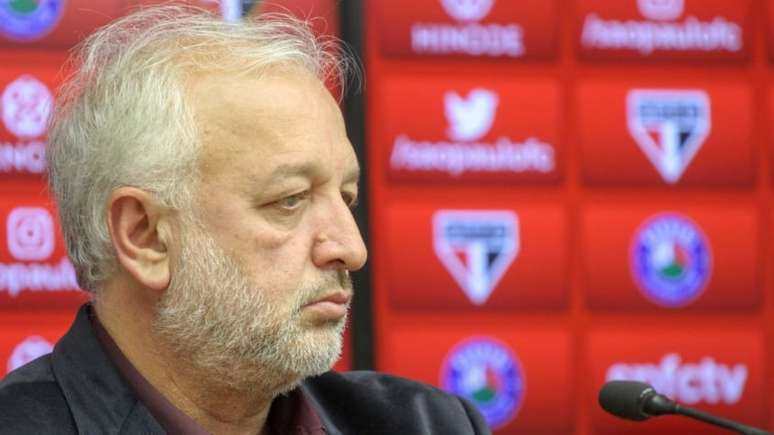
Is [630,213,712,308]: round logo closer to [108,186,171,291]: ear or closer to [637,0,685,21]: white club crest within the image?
[637,0,685,21]: white club crest

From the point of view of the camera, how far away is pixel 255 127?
166cm

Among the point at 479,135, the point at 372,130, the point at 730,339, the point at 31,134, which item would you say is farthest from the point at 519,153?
the point at 31,134

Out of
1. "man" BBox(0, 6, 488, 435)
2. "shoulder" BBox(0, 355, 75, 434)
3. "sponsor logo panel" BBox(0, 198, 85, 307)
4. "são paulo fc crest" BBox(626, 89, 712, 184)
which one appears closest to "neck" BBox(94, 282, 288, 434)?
"man" BBox(0, 6, 488, 435)

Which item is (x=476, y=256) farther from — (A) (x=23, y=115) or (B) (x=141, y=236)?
(B) (x=141, y=236)

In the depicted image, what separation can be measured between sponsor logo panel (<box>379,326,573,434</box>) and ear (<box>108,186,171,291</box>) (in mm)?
1493

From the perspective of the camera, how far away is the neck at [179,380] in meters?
1.70

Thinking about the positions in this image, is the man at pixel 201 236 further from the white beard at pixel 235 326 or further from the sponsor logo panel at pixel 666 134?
the sponsor logo panel at pixel 666 134

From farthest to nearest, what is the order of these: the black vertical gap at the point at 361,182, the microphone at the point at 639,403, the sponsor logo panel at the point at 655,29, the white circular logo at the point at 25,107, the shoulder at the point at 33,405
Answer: the sponsor logo panel at the point at 655,29 < the black vertical gap at the point at 361,182 < the white circular logo at the point at 25,107 < the microphone at the point at 639,403 < the shoulder at the point at 33,405

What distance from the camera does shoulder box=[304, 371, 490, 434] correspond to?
183cm

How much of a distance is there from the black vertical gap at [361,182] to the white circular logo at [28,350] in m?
0.66

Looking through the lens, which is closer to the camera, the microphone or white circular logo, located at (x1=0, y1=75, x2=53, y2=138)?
the microphone

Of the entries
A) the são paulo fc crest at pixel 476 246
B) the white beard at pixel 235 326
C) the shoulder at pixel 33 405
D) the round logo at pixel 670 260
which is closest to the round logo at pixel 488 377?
the são paulo fc crest at pixel 476 246

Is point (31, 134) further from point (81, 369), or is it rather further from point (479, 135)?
point (81, 369)

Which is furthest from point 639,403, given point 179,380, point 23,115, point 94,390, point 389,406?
point 23,115
